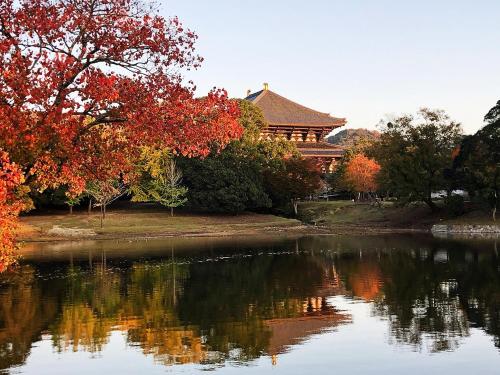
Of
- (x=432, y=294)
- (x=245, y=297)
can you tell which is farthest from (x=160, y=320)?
(x=432, y=294)

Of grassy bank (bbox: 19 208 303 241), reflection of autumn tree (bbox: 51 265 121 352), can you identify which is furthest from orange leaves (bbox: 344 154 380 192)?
reflection of autumn tree (bbox: 51 265 121 352)

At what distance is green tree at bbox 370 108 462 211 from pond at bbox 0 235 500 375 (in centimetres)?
2475

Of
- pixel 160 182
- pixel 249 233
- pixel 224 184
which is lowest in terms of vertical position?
pixel 249 233

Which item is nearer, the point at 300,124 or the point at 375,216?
the point at 375,216

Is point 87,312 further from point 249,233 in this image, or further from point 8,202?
point 249,233

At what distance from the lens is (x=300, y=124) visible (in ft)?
311

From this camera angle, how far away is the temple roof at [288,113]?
95.0 meters

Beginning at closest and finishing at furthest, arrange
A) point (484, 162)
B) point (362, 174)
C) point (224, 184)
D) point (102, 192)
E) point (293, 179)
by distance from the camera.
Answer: point (484, 162)
point (102, 192)
point (224, 184)
point (293, 179)
point (362, 174)

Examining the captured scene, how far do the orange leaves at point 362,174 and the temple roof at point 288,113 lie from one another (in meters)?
19.6

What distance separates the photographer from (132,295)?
24844 mm

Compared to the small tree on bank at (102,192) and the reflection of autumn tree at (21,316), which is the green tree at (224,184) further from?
the reflection of autumn tree at (21,316)

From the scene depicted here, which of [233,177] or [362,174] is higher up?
[362,174]

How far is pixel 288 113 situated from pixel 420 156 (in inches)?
1408

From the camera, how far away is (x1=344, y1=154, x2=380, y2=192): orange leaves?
246 ft
